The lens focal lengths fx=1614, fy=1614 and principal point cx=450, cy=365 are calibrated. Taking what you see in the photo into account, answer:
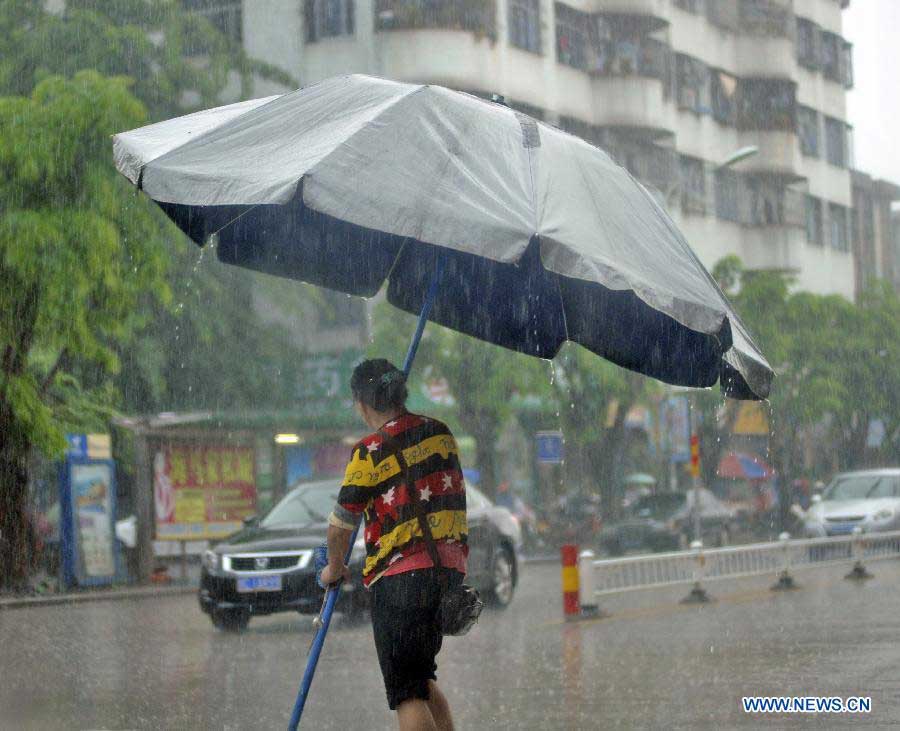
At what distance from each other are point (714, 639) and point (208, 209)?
26.6ft

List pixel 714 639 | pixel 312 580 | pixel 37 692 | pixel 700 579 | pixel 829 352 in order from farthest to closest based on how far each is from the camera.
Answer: pixel 829 352
pixel 700 579
pixel 312 580
pixel 714 639
pixel 37 692

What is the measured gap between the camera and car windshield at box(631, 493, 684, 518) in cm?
3328

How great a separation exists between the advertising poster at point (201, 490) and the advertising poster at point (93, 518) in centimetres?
142

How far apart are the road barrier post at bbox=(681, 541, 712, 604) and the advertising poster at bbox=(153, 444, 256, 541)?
9645 mm

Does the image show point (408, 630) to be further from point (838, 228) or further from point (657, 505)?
point (838, 228)

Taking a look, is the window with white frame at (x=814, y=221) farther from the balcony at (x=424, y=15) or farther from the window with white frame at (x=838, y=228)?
the balcony at (x=424, y=15)

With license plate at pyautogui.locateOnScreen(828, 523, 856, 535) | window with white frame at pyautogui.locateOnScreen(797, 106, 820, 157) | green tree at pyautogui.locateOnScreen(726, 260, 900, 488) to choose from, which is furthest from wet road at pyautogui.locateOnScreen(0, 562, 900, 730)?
window with white frame at pyautogui.locateOnScreen(797, 106, 820, 157)

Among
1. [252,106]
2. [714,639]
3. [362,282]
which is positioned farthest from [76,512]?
[252,106]

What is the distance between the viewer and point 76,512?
77.8 feet

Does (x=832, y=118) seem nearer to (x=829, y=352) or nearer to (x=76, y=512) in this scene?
(x=829, y=352)

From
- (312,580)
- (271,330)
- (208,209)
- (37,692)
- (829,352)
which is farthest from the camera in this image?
(829,352)

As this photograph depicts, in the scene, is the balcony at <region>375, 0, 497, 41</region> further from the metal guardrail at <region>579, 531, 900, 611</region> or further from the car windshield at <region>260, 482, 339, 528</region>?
the car windshield at <region>260, 482, 339, 528</region>

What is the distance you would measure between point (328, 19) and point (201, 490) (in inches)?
528

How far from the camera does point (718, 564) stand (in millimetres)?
20062
